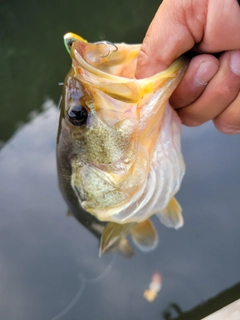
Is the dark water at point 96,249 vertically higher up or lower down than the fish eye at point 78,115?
lower down

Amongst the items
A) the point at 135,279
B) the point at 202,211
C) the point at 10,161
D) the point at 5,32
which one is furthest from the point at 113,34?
the point at 135,279

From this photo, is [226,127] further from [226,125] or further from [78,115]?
[78,115]

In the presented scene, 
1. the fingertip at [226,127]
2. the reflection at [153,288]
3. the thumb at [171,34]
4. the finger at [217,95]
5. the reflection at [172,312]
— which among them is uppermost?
the thumb at [171,34]

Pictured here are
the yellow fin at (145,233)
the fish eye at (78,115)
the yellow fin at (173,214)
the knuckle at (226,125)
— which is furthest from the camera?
the yellow fin at (145,233)

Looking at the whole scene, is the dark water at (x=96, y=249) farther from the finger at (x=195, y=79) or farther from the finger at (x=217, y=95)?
the finger at (x=195, y=79)

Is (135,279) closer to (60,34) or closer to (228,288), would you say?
(228,288)

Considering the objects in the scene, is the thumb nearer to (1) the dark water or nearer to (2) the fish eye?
(2) the fish eye

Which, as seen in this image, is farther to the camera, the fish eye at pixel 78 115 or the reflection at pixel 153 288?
the reflection at pixel 153 288

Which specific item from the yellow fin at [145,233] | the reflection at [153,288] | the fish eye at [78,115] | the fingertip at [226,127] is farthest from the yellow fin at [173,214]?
the reflection at [153,288]

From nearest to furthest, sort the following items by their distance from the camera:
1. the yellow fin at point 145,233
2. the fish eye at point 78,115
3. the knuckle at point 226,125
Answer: the fish eye at point 78,115 < the knuckle at point 226,125 < the yellow fin at point 145,233
